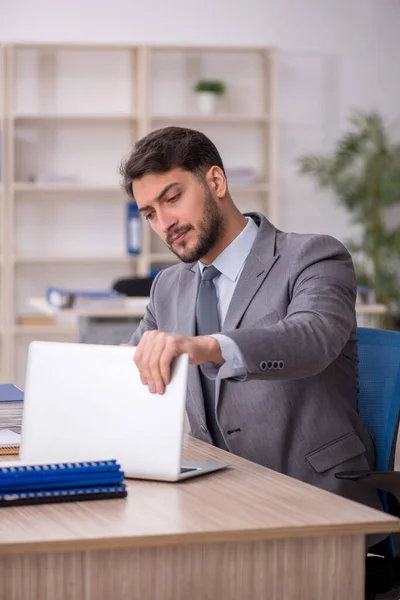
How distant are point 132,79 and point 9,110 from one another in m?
0.91

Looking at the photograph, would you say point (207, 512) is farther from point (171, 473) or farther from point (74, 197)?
point (74, 197)

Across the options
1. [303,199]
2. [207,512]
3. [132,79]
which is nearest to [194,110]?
[132,79]

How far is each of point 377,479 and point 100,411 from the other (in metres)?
0.54

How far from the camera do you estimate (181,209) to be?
2057 millimetres

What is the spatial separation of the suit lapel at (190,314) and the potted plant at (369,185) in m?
4.81

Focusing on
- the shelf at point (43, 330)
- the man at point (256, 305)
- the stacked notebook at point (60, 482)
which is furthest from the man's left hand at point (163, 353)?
the shelf at point (43, 330)

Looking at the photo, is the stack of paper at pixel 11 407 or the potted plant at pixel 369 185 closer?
the stack of paper at pixel 11 407

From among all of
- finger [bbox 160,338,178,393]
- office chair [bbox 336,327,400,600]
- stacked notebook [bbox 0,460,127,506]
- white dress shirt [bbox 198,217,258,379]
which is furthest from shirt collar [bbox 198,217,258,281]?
stacked notebook [bbox 0,460,127,506]

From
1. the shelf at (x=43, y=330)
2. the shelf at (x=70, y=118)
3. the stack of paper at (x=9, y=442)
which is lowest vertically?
the shelf at (x=43, y=330)

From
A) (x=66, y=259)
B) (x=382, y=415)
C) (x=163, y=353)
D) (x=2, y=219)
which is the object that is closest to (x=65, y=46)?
(x=2, y=219)

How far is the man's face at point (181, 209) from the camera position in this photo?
2.02m

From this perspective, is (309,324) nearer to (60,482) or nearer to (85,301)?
(60,482)

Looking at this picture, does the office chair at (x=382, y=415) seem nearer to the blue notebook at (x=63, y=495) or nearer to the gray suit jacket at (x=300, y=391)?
the gray suit jacket at (x=300, y=391)

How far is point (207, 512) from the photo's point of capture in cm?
142
